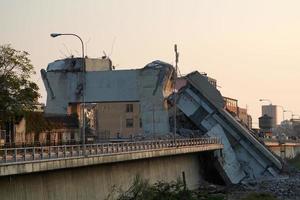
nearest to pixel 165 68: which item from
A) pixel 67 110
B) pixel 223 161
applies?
pixel 67 110

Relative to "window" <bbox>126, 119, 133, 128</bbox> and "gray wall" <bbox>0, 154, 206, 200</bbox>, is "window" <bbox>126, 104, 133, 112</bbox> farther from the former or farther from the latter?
"gray wall" <bbox>0, 154, 206, 200</bbox>

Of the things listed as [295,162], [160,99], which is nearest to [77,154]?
[160,99]

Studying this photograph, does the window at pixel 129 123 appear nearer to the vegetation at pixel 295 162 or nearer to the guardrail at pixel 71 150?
the vegetation at pixel 295 162

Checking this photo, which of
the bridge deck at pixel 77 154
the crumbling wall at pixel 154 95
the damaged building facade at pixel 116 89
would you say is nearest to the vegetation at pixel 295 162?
the crumbling wall at pixel 154 95

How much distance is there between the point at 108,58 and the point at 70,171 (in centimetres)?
8003

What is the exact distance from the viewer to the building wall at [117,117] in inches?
4865

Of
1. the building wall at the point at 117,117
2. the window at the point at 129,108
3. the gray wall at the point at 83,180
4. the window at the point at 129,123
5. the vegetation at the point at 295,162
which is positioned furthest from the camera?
the window at the point at 129,108

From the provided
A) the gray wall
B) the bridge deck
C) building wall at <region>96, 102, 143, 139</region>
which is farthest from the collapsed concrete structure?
the gray wall

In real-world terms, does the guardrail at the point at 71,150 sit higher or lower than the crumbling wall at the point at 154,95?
lower

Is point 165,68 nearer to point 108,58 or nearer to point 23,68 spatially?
point 108,58

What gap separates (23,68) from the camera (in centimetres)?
5444

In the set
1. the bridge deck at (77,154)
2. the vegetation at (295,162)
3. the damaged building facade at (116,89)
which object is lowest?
the vegetation at (295,162)

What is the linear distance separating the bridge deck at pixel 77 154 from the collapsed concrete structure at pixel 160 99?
2039 centimetres

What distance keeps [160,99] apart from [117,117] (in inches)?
1022
